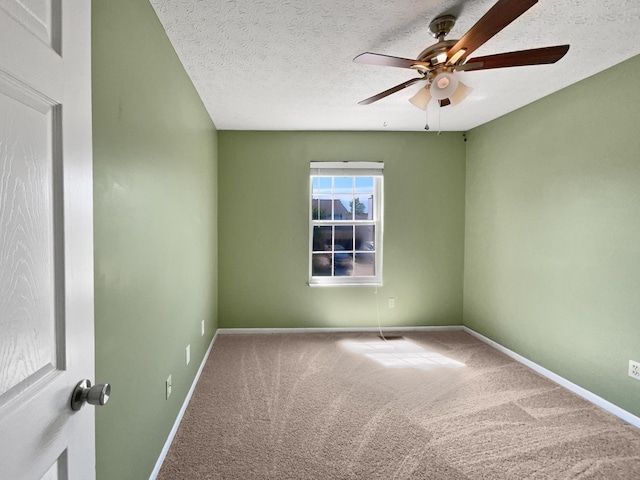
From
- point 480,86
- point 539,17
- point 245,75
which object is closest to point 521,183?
point 480,86

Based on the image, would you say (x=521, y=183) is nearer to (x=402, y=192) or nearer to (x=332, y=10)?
(x=402, y=192)

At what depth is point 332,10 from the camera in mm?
1587

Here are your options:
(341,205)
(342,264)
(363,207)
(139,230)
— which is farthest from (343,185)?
(139,230)

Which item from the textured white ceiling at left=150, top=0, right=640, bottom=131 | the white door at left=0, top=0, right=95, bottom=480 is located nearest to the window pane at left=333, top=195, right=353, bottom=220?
the textured white ceiling at left=150, top=0, right=640, bottom=131

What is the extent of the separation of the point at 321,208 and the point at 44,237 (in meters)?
3.27

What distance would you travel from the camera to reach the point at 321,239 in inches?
150

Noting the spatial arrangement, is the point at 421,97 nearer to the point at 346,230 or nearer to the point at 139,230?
the point at 139,230

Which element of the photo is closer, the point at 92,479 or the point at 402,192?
the point at 92,479

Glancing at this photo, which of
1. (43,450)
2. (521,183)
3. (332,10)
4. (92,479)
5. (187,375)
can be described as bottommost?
(187,375)

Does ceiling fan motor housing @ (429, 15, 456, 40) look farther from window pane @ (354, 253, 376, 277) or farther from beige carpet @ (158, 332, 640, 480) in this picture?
window pane @ (354, 253, 376, 277)

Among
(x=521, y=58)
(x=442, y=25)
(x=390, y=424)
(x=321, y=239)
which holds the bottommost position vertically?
(x=390, y=424)

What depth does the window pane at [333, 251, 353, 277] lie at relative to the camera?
12.5ft

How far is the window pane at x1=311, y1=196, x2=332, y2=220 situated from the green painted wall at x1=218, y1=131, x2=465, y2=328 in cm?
12

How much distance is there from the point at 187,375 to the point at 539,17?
3115mm
